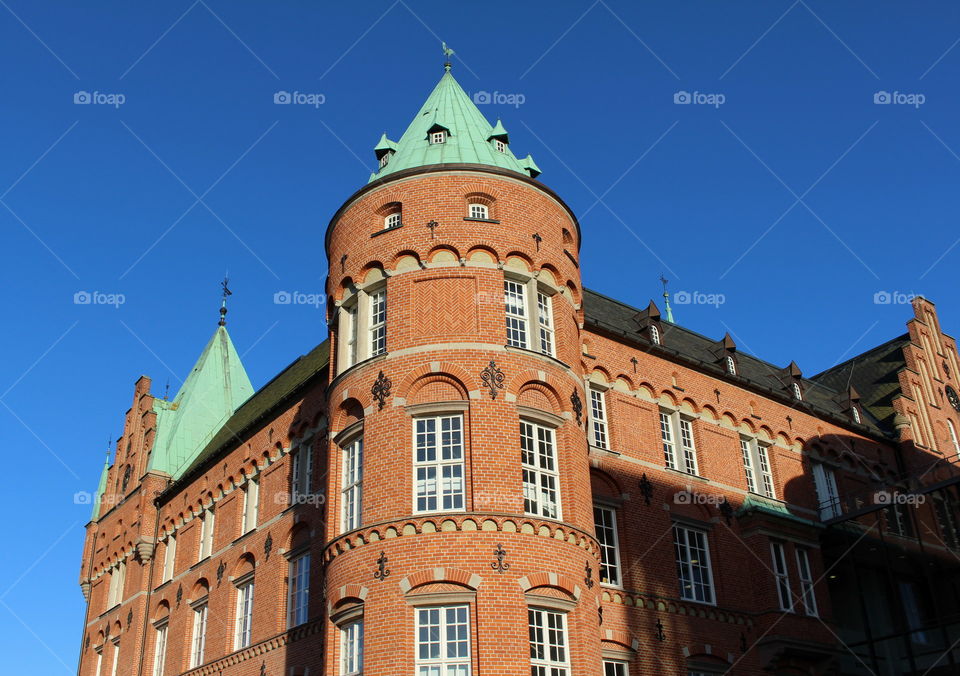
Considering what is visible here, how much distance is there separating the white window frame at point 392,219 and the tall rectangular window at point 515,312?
365 cm

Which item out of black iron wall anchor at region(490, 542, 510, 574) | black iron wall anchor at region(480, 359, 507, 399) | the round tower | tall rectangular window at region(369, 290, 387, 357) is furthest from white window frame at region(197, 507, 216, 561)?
black iron wall anchor at region(490, 542, 510, 574)

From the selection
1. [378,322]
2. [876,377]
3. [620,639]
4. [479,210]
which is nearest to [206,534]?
[378,322]

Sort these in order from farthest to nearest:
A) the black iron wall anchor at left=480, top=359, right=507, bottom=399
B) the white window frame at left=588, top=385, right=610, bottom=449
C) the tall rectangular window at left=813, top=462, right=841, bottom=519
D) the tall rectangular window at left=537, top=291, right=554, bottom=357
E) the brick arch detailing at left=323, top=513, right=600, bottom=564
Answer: the tall rectangular window at left=813, top=462, right=841, bottom=519 → the white window frame at left=588, top=385, right=610, bottom=449 → the tall rectangular window at left=537, top=291, right=554, bottom=357 → the black iron wall anchor at left=480, top=359, right=507, bottom=399 → the brick arch detailing at left=323, top=513, right=600, bottom=564

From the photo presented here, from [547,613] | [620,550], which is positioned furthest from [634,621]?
[547,613]

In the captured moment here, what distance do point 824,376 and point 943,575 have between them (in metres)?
15.3

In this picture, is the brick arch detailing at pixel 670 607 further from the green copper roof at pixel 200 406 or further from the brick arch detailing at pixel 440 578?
the green copper roof at pixel 200 406

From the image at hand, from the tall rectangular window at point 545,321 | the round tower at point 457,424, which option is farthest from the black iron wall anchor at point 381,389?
the tall rectangular window at point 545,321

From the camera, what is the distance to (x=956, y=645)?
29.1 m

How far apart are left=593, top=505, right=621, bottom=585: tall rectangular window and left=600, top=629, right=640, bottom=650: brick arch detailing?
1425mm

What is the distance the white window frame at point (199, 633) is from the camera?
34.8m

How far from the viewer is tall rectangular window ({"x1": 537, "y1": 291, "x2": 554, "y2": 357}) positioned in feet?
85.0

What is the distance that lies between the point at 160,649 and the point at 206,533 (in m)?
4.97

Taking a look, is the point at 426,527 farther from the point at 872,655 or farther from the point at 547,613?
the point at 872,655

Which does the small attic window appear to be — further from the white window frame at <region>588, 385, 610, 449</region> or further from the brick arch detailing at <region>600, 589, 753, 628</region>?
the brick arch detailing at <region>600, 589, 753, 628</region>
